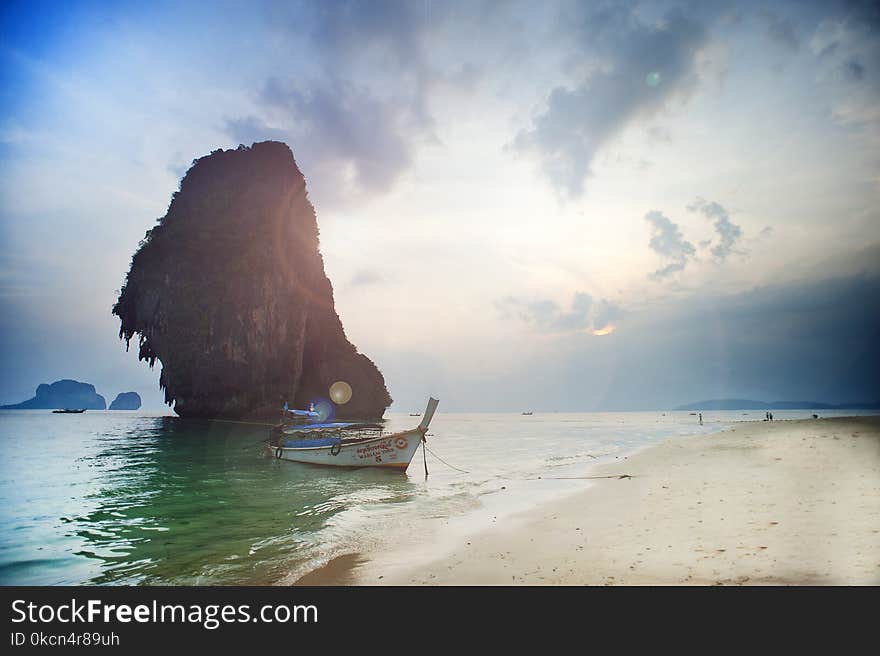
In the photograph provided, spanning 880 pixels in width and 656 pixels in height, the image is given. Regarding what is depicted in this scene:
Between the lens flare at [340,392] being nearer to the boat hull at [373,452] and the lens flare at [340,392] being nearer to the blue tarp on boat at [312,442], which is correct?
the blue tarp on boat at [312,442]

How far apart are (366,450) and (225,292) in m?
57.5

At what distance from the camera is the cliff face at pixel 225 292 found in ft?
218

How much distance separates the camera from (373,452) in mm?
21344

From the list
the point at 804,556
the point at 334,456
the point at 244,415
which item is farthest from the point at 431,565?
the point at 244,415

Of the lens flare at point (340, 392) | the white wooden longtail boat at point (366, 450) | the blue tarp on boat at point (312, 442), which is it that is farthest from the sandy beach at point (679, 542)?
the lens flare at point (340, 392)

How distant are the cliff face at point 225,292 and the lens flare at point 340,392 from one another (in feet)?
32.7

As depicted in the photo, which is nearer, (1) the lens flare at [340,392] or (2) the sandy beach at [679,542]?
(2) the sandy beach at [679,542]

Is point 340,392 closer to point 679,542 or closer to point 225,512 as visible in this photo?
point 225,512

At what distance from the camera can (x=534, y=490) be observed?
48.2 ft

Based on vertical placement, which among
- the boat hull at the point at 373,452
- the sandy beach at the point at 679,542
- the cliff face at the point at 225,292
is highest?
the cliff face at the point at 225,292

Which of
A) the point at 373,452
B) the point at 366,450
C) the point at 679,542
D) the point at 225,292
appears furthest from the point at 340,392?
the point at 679,542

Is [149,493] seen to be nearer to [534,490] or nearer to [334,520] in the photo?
[334,520]

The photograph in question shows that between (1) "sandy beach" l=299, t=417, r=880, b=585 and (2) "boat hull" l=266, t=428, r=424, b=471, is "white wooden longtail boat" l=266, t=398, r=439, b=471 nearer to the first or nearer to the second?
(2) "boat hull" l=266, t=428, r=424, b=471
